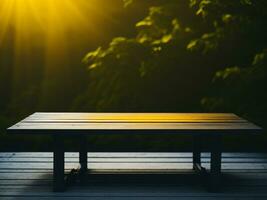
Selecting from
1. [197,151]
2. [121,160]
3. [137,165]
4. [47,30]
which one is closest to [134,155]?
[121,160]

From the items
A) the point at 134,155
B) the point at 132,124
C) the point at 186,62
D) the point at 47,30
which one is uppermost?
the point at 47,30

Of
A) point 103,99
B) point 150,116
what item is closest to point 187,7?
point 103,99

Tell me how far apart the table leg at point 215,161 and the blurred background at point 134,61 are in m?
1.74

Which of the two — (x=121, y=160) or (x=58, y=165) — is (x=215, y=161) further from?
(x=121, y=160)

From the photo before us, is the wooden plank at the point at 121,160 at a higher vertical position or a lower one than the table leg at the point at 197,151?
lower

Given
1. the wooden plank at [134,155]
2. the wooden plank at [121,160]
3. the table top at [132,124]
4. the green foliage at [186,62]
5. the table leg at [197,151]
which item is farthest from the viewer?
the green foliage at [186,62]

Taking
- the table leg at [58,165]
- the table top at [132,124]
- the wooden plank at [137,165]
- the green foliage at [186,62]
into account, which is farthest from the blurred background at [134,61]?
the table leg at [58,165]

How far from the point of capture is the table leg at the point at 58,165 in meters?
4.43

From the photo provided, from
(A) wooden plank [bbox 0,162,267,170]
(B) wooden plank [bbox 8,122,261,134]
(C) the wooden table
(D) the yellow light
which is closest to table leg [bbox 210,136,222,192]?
(C) the wooden table

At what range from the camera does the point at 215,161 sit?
4535 mm

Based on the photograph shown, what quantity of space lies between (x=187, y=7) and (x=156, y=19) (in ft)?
2.29

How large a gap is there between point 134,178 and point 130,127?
0.74 m

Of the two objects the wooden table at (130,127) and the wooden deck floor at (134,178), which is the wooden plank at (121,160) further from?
the wooden table at (130,127)

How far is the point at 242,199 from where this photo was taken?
14.2 feet
